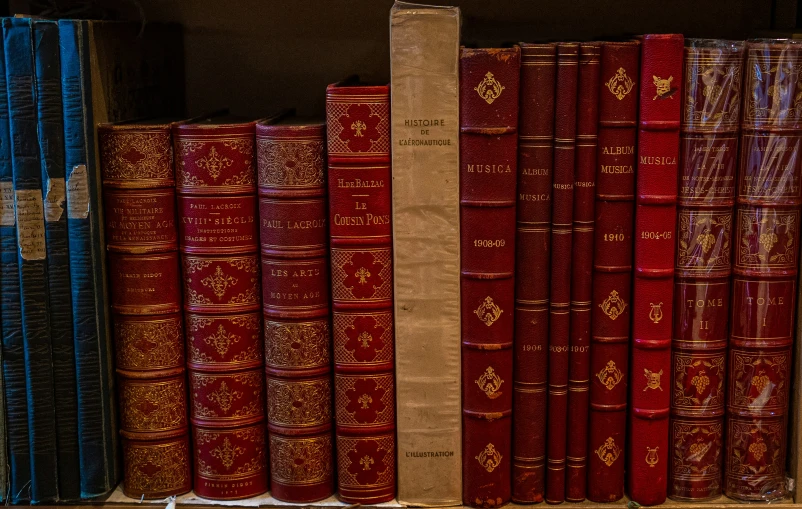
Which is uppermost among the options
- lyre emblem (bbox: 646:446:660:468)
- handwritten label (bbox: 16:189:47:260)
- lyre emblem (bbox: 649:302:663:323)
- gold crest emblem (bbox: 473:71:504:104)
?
gold crest emblem (bbox: 473:71:504:104)

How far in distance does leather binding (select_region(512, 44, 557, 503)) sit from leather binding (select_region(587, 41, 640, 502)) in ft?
0.21

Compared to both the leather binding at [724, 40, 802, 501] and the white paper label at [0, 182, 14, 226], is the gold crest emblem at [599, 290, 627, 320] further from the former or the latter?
the white paper label at [0, 182, 14, 226]

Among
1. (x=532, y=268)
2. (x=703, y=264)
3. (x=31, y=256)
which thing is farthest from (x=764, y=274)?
(x=31, y=256)

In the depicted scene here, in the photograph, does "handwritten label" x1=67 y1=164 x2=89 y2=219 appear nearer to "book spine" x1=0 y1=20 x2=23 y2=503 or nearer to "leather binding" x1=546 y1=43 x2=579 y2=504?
"book spine" x1=0 y1=20 x2=23 y2=503

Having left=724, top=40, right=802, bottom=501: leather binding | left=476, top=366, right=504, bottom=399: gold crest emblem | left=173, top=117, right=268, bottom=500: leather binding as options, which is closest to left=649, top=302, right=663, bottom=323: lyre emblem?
left=724, top=40, right=802, bottom=501: leather binding

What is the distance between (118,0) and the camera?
1416 mm

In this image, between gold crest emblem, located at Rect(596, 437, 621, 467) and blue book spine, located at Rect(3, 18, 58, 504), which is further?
gold crest emblem, located at Rect(596, 437, 621, 467)

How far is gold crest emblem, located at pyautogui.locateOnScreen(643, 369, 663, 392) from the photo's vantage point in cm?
113

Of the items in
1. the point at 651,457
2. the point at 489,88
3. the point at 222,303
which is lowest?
the point at 651,457

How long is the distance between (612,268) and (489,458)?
30 cm

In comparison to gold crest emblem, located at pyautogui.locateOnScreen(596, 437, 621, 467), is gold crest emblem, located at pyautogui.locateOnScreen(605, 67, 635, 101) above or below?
above

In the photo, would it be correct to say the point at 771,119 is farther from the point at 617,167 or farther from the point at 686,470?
the point at 686,470

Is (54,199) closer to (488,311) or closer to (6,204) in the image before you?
(6,204)

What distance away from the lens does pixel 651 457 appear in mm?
1141
